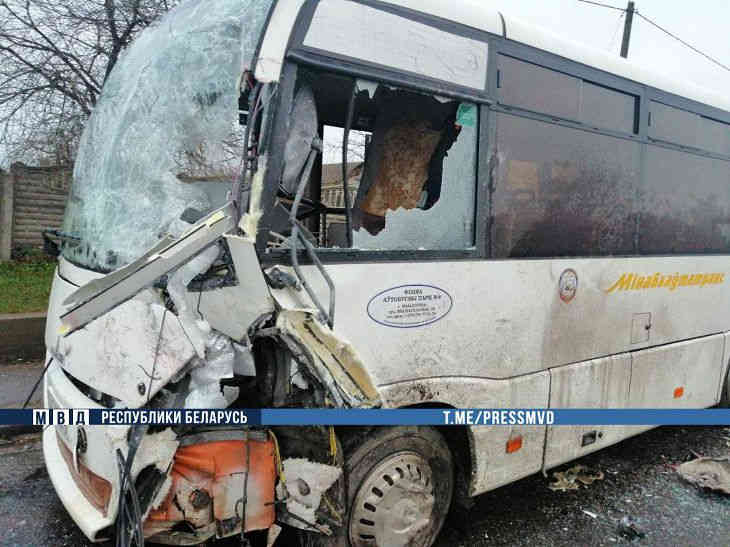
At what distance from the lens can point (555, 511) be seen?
4145 mm

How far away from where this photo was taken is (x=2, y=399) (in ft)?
18.5

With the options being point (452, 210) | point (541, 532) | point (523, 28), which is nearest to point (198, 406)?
point (452, 210)

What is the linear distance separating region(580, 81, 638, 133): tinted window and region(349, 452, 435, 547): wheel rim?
2578 mm

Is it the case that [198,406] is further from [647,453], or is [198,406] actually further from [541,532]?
[647,453]

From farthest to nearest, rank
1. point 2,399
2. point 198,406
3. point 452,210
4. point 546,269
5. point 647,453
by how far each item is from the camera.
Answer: point 2,399
point 647,453
point 546,269
point 452,210
point 198,406

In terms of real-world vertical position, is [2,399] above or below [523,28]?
below

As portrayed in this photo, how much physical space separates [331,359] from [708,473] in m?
3.77

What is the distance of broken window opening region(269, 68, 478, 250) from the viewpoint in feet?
9.95

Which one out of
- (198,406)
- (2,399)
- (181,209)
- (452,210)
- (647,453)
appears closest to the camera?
(198,406)

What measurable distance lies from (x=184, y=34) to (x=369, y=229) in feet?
4.80

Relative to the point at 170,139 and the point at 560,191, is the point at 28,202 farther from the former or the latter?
the point at 560,191

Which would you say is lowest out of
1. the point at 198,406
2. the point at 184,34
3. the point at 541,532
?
the point at 541,532

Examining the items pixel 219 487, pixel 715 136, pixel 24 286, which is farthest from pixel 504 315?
pixel 24 286

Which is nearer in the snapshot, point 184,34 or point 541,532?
point 184,34
